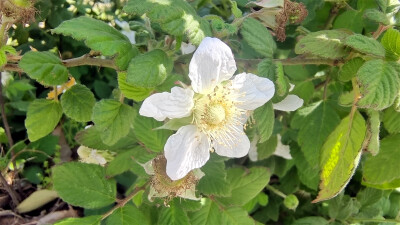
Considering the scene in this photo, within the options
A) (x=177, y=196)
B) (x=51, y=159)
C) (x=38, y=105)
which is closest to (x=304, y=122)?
(x=177, y=196)

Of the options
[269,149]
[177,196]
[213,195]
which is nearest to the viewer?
[177,196]

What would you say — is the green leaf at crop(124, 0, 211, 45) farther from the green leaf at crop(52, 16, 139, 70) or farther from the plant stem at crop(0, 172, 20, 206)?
the plant stem at crop(0, 172, 20, 206)

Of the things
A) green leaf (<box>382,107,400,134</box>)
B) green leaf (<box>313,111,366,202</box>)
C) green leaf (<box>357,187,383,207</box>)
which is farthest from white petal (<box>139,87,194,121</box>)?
green leaf (<box>357,187,383,207</box>)

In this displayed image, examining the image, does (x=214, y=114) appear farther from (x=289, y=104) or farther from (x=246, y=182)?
(x=246, y=182)

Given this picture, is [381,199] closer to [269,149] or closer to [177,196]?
[269,149]

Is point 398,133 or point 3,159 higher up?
point 398,133

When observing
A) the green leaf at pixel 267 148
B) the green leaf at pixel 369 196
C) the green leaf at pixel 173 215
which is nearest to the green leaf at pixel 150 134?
the green leaf at pixel 173 215
